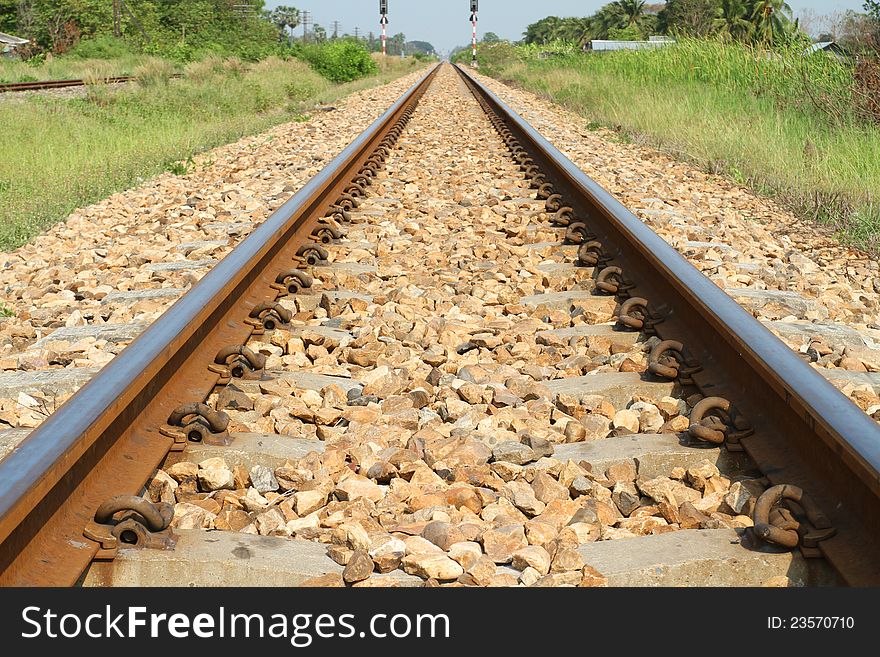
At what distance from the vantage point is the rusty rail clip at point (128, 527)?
220 centimetres

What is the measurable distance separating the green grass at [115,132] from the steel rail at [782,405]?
416cm

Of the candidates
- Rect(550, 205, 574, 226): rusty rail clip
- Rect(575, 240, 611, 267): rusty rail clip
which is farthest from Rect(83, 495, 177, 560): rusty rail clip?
Rect(550, 205, 574, 226): rusty rail clip

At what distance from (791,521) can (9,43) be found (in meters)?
47.0

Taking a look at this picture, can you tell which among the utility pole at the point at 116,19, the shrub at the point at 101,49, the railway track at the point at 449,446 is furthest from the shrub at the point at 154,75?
the utility pole at the point at 116,19

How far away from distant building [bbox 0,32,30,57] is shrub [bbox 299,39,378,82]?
1489 cm

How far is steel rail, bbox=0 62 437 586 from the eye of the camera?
6.66 feet

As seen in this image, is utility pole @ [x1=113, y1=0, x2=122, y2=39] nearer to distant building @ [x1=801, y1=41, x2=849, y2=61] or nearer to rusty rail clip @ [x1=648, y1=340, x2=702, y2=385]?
distant building @ [x1=801, y1=41, x2=849, y2=61]

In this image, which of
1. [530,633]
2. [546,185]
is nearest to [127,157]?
[546,185]

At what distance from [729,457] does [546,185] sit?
474 cm

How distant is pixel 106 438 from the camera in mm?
2477

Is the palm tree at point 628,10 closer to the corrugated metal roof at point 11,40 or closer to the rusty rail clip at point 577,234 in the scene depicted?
the corrugated metal roof at point 11,40

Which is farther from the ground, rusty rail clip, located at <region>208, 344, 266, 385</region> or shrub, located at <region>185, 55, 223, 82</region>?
shrub, located at <region>185, 55, 223, 82</region>

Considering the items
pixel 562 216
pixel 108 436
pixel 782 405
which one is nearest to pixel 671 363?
pixel 782 405

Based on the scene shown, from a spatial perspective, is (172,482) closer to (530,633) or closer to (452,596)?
(452,596)
